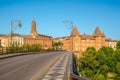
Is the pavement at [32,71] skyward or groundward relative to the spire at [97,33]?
groundward

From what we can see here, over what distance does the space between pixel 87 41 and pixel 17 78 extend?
173m

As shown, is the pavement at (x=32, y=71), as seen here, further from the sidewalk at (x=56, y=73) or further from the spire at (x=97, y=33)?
the spire at (x=97, y=33)

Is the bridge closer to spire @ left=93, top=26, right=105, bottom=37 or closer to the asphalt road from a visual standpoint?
the asphalt road

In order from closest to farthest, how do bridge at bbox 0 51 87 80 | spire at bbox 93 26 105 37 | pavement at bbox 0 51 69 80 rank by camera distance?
bridge at bbox 0 51 87 80
pavement at bbox 0 51 69 80
spire at bbox 93 26 105 37

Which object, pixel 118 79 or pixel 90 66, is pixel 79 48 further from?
pixel 118 79

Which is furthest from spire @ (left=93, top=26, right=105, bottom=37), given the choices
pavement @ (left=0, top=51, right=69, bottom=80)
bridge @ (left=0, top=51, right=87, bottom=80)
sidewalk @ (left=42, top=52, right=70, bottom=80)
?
sidewalk @ (left=42, top=52, right=70, bottom=80)

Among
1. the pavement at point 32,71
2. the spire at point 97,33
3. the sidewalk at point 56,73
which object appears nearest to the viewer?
the sidewalk at point 56,73

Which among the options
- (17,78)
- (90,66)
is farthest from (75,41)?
(17,78)

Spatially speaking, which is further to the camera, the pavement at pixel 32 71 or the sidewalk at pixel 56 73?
the pavement at pixel 32 71

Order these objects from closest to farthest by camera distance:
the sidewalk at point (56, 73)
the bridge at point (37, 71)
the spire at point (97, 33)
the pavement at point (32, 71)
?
the sidewalk at point (56, 73) → the bridge at point (37, 71) → the pavement at point (32, 71) → the spire at point (97, 33)

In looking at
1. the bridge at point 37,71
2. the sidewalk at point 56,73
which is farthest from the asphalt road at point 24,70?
the sidewalk at point 56,73

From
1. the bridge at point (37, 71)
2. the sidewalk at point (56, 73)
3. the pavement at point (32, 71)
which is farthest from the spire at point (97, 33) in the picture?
the sidewalk at point (56, 73)

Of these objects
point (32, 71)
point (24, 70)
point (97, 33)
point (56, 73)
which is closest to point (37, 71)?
point (32, 71)

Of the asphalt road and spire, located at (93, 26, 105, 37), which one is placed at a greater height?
spire, located at (93, 26, 105, 37)
